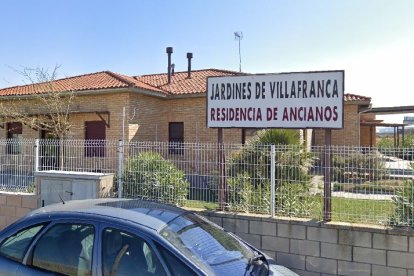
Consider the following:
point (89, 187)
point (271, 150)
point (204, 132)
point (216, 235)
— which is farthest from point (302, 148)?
point (204, 132)

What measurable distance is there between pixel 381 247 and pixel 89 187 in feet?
16.0

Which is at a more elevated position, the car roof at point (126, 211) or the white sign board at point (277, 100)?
the white sign board at point (277, 100)

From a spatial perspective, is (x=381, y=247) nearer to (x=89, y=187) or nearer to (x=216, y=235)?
(x=216, y=235)

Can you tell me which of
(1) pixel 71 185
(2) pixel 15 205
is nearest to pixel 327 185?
(1) pixel 71 185

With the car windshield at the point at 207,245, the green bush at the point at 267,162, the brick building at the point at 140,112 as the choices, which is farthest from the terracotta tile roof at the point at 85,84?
the car windshield at the point at 207,245

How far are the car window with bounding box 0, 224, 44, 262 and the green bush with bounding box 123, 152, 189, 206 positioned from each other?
3549 millimetres

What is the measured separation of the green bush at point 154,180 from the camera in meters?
6.77

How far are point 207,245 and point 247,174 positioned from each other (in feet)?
10.4

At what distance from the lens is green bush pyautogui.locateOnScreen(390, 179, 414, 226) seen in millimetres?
5059

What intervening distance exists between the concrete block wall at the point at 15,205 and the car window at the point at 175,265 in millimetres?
5358

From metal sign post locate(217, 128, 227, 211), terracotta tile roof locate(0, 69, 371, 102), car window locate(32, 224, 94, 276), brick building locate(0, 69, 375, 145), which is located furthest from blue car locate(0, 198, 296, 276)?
terracotta tile roof locate(0, 69, 371, 102)

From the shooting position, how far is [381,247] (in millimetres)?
5000

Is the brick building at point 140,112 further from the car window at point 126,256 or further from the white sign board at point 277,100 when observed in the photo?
the car window at point 126,256

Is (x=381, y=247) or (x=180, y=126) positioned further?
(x=180, y=126)
